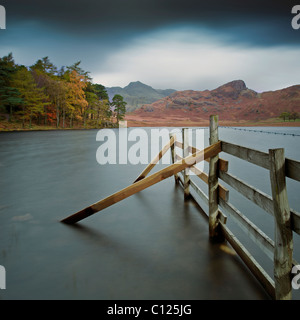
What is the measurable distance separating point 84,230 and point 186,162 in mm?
2357

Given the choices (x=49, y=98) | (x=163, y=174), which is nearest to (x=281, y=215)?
(x=163, y=174)

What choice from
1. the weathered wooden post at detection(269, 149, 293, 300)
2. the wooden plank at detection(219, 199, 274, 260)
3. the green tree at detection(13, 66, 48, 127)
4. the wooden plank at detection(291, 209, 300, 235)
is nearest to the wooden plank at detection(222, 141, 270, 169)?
the weathered wooden post at detection(269, 149, 293, 300)

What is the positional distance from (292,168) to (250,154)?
28.4 inches

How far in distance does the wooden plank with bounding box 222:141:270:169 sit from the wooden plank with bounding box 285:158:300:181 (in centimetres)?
23

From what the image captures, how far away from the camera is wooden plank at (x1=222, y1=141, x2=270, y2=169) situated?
7.30ft

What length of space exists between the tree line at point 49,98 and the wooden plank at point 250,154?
1703 inches

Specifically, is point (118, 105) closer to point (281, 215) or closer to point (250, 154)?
point (250, 154)

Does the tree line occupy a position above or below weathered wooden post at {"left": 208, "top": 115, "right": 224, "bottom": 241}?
above

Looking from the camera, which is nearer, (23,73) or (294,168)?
(294,168)

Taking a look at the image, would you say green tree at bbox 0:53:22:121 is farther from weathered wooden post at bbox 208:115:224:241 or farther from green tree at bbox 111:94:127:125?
weathered wooden post at bbox 208:115:224:241

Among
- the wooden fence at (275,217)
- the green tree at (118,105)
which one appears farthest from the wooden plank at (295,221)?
the green tree at (118,105)
